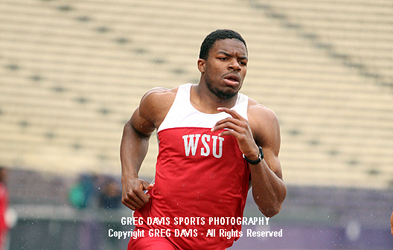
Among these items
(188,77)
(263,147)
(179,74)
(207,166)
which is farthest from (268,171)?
(179,74)

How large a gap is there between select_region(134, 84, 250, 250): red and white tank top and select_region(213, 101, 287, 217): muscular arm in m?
0.14

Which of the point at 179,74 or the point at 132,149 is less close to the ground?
the point at 132,149

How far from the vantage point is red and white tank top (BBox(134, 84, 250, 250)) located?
9.03 feet

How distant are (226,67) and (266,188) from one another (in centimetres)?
70

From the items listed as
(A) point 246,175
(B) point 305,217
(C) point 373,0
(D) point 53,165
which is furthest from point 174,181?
(C) point 373,0

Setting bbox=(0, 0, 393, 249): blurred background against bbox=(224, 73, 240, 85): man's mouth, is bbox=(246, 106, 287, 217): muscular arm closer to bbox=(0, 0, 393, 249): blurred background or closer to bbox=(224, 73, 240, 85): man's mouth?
bbox=(224, 73, 240, 85): man's mouth

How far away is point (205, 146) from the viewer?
2.76 meters

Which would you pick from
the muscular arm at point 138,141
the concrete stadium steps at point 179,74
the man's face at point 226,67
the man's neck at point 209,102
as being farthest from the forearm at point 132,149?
the concrete stadium steps at point 179,74

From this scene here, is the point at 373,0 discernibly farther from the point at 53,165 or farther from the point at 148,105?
the point at 148,105

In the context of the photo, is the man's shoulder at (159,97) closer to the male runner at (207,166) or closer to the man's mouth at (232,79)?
the male runner at (207,166)

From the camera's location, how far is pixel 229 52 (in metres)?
2.84

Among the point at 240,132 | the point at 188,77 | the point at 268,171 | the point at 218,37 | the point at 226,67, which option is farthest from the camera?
the point at 188,77

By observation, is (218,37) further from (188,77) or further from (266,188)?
(188,77)

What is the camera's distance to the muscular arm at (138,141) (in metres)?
2.94
